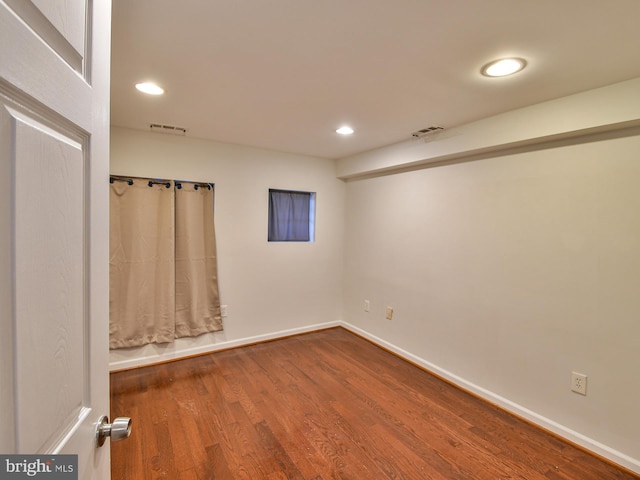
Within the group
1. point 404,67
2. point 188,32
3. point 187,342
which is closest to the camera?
point 188,32

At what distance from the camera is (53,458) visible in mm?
511

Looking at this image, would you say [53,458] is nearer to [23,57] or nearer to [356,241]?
[23,57]

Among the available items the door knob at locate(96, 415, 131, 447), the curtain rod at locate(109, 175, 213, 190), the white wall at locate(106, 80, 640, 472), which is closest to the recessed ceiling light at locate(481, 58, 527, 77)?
the white wall at locate(106, 80, 640, 472)

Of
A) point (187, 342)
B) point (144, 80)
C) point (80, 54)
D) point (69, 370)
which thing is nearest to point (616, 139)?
point (80, 54)

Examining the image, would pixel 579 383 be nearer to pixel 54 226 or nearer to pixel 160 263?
pixel 54 226

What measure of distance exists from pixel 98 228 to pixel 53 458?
449 millimetres

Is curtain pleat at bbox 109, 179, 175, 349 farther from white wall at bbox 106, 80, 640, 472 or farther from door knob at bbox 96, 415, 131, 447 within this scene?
door knob at bbox 96, 415, 131, 447

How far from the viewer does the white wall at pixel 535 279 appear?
6.16 ft

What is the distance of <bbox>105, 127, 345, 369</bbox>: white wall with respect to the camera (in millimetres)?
2992

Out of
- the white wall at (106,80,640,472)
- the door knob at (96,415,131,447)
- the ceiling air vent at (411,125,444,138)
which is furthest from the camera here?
the ceiling air vent at (411,125,444,138)

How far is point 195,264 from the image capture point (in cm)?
320

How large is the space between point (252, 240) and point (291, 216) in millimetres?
597

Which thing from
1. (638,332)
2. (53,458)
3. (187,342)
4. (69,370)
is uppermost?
(69,370)
